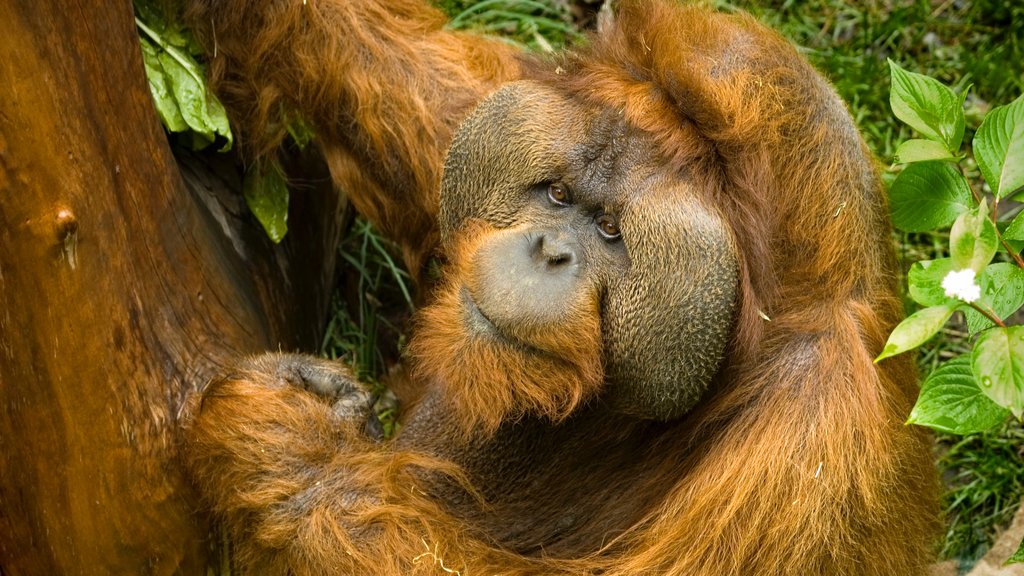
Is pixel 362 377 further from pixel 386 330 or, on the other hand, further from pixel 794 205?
pixel 794 205

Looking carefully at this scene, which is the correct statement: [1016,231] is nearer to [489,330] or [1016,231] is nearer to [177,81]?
[489,330]

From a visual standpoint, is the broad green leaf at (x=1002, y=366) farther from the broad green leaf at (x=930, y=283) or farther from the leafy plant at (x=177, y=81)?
the leafy plant at (x=177, y=81)

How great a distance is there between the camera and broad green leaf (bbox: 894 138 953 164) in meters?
2.22

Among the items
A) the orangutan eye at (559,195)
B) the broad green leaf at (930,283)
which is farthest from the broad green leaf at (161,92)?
the broad green leaf at (930,283)

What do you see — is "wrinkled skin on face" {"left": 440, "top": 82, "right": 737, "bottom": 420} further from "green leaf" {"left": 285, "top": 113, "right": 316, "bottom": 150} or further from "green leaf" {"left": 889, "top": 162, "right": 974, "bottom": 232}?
"green leaf" {"left": 285, "top": 113, "right": 316, "bottom": 150}

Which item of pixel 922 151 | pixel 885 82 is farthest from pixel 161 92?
pixel 885 82

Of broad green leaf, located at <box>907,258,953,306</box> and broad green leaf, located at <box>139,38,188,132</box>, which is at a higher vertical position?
broad green leaf, located at <box>139,38,188,132</box>

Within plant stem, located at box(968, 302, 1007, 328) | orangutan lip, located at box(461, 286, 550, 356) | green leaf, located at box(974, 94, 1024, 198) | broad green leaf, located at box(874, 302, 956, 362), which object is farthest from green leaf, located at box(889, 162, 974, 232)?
orangutan lip, located at box(461, 286, 550, 356)

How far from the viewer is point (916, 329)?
77.2 inches

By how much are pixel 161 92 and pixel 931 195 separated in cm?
194

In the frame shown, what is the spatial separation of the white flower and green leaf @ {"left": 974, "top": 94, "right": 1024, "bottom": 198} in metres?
0.37

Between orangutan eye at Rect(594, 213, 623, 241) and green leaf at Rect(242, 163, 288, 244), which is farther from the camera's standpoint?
green leaf at Rect(242, 163, 288, 244)

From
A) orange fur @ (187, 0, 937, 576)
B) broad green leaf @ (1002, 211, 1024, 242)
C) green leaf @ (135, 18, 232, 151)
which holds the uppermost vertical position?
green leaf @ (135, 18, 232, 151)

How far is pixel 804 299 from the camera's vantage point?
247cm
